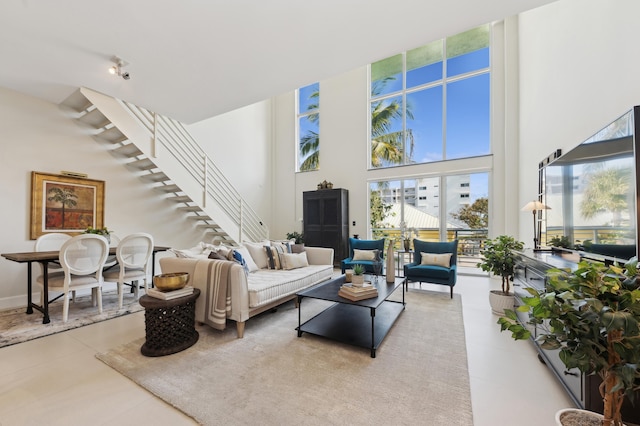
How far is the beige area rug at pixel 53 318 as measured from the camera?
101 inches

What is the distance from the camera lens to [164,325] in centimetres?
223

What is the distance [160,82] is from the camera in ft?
10.1

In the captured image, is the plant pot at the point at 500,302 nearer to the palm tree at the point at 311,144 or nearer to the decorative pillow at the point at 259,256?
the decorative pillow at the point at 259,256

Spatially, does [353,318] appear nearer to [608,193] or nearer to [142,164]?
Answer: [608,193]

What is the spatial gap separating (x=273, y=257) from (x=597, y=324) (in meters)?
3.39

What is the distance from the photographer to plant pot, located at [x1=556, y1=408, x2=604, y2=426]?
1176mm

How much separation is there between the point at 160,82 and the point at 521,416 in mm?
4366

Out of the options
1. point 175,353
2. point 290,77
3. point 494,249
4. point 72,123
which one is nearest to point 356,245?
point 494,249

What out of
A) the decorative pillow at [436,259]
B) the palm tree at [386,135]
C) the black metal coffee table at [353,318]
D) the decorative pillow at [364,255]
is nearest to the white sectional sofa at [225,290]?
the black metal coffee table at [353,318]

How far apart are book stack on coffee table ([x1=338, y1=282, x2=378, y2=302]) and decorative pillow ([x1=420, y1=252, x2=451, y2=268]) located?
77.8 inches

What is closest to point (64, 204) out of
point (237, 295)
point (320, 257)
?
point (237, 295)

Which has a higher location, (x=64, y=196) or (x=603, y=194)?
(x=64, y=196)

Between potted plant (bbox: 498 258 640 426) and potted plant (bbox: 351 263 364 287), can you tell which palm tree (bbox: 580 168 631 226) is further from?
potted plant (bbox: 351 263 364 287)

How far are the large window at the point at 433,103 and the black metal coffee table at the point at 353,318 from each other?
12.3 feet
